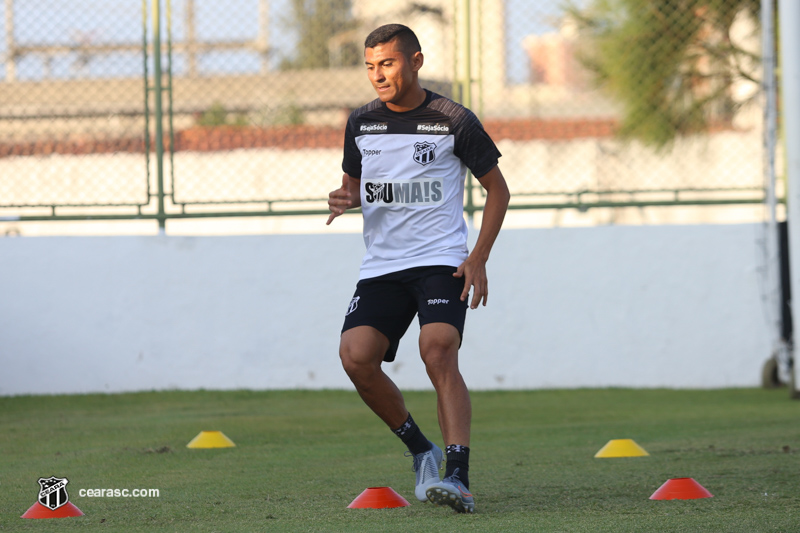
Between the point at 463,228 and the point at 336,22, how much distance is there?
525 cm

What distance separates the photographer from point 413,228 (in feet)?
12.4

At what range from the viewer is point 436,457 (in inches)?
150

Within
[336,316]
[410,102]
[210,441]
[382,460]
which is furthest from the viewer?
[336,316]

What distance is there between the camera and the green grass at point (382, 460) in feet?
10.8

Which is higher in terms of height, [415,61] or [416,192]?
[415,61]

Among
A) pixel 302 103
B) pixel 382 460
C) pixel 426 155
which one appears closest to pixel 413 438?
pixel 426 155

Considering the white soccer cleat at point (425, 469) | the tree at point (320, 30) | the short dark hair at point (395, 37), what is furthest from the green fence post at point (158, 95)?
the white soccer cleat at point (425, 469)

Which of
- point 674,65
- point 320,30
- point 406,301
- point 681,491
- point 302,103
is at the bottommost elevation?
point 681,491

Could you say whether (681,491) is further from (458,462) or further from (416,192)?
(416,192)

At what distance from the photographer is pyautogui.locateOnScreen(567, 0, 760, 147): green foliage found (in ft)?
28.6

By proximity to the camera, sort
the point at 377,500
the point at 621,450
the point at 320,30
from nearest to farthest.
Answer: the point at 377,500
the point at 621,450
the point at 320,30

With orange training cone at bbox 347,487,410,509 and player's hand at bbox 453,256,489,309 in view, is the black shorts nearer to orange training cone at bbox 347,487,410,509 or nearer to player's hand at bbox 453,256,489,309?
player's hand at bbox 453,256,489,309

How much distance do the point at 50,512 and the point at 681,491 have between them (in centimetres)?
206

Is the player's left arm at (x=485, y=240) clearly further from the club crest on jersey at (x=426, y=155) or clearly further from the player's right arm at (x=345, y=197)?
the player's right arm at (x=345, y=197)
